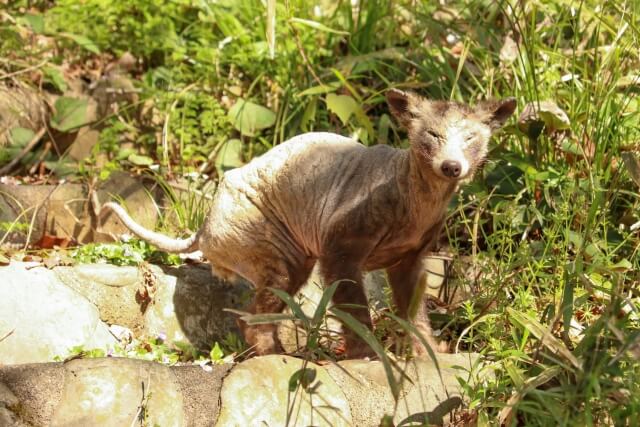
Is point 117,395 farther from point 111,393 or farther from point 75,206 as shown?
point 75,206

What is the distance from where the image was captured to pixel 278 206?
Answer: 5.50 m

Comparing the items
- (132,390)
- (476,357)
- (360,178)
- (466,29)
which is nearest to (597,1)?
(466,29)

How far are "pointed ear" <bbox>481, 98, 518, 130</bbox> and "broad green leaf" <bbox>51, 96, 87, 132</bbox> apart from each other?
13.9 ft

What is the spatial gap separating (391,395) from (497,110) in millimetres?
1664

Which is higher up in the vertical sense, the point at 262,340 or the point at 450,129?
the point at 450,129

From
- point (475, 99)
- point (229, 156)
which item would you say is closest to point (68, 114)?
point (229, 156)

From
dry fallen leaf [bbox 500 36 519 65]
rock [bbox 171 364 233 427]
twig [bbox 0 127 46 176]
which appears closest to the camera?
rock [bbox 171 364 233 427]

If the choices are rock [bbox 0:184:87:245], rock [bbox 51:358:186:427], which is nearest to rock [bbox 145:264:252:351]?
rock [bbox 0:184:87:245]

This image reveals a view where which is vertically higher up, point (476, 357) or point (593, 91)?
point (593, 91)

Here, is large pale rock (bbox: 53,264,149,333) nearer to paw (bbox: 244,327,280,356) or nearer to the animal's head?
paw (bbox: 244,327,280,356)

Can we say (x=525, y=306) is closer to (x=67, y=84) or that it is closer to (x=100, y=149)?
(x=100, y=149)

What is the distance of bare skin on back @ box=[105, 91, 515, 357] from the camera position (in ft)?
16.1

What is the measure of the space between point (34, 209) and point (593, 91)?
403cm

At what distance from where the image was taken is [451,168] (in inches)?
182
